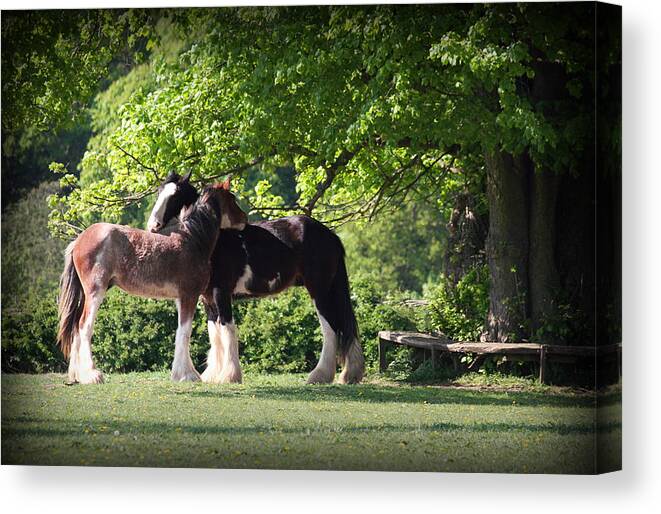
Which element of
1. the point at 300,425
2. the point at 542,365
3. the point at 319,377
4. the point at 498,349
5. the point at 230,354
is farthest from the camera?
the point at 230,354

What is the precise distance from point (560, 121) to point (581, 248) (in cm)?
129

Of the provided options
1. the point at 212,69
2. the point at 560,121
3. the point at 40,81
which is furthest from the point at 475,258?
the point at 40,81

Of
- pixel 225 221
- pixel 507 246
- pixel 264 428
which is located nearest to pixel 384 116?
pixel 507 246

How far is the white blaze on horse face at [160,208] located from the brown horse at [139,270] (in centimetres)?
10

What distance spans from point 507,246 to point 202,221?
3.21 meters

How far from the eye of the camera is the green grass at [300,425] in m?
15.1

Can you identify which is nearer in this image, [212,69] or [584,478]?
[584,478]

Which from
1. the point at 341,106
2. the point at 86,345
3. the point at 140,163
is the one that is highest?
the point at 341,106

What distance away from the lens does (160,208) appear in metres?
16.2

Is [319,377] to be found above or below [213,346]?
below

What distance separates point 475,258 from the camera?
53.4 feet

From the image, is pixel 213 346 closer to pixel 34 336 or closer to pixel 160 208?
pixel 160 208

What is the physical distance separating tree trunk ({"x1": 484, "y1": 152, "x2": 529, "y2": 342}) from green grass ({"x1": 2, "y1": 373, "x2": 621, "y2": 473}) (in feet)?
2.44

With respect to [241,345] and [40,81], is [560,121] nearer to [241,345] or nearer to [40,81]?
[241,345]
